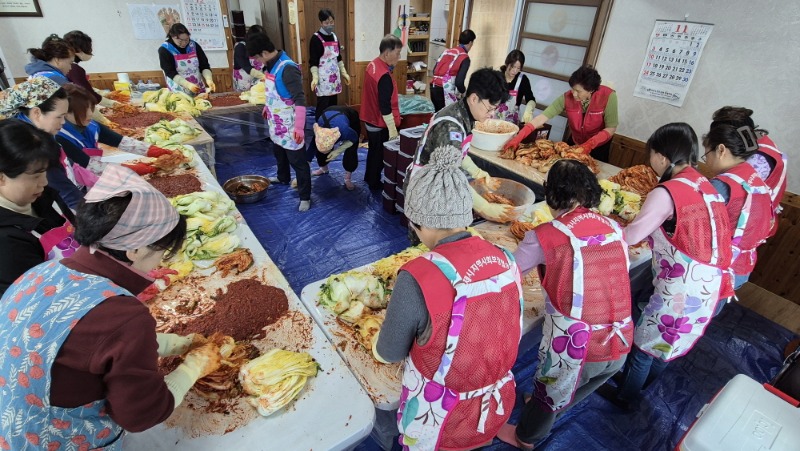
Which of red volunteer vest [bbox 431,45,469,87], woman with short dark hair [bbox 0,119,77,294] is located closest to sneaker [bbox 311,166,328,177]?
red volunteer vest [bbox 431,45,469,87]

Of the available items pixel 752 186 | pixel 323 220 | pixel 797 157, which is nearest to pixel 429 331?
pixel 752 186

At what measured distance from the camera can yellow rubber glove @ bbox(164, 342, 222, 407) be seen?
1.36m

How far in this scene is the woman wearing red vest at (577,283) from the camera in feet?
5.61

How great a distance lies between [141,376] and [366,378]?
871mm

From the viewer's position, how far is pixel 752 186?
7.59ft

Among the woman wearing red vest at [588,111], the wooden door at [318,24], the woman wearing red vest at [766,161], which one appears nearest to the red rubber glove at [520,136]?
the woman wearing red vest at [588,111]

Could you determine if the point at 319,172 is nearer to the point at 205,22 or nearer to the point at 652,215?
the point at 205,22

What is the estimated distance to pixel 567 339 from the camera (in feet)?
6.08

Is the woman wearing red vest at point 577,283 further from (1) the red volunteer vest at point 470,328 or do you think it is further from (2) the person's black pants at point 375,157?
(2) the person's black pants at point 375,157

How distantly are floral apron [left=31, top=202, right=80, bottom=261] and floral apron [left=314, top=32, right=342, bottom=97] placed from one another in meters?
5.09

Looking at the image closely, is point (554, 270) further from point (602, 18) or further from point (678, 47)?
point (602, 18)

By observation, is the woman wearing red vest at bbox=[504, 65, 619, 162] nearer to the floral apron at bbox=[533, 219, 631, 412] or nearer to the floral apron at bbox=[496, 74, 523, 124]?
the floral apron at bbox=[496, 74, 523, 124]

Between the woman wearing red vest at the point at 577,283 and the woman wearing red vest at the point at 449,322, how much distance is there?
46 centimetres

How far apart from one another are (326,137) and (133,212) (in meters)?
3.53
